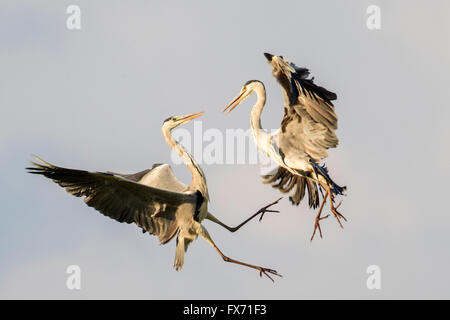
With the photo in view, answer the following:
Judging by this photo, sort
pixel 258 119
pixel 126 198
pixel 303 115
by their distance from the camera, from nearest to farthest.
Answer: pixel 126 198, pixel 303 115, pixel 258 119

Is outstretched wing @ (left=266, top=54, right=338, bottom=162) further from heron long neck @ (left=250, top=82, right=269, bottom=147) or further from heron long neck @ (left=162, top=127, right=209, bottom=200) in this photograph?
heron long neck @ (left=162, top=127, right=209, bottom=200)

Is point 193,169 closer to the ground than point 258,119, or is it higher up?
closer to the ground

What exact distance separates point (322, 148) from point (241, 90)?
1650 millimetres

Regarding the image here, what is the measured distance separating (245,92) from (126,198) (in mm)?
2909

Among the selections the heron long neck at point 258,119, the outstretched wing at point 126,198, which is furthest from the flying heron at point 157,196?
the heron long neck at point 258,119

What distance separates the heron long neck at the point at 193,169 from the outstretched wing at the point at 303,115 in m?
1.40

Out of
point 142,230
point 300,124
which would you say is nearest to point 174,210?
point 142,230

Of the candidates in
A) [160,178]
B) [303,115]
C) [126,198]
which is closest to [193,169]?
[160,178]

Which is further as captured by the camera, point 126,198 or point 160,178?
point 160,178

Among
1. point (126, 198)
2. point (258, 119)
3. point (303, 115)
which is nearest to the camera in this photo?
point (126, 198)

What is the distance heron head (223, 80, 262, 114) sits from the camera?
65.0 ft

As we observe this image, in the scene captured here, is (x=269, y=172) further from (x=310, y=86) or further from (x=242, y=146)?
(x=310, y=86)

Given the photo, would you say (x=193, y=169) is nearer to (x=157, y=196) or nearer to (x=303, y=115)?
(x=157, y=196)

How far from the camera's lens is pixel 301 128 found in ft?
62.7
